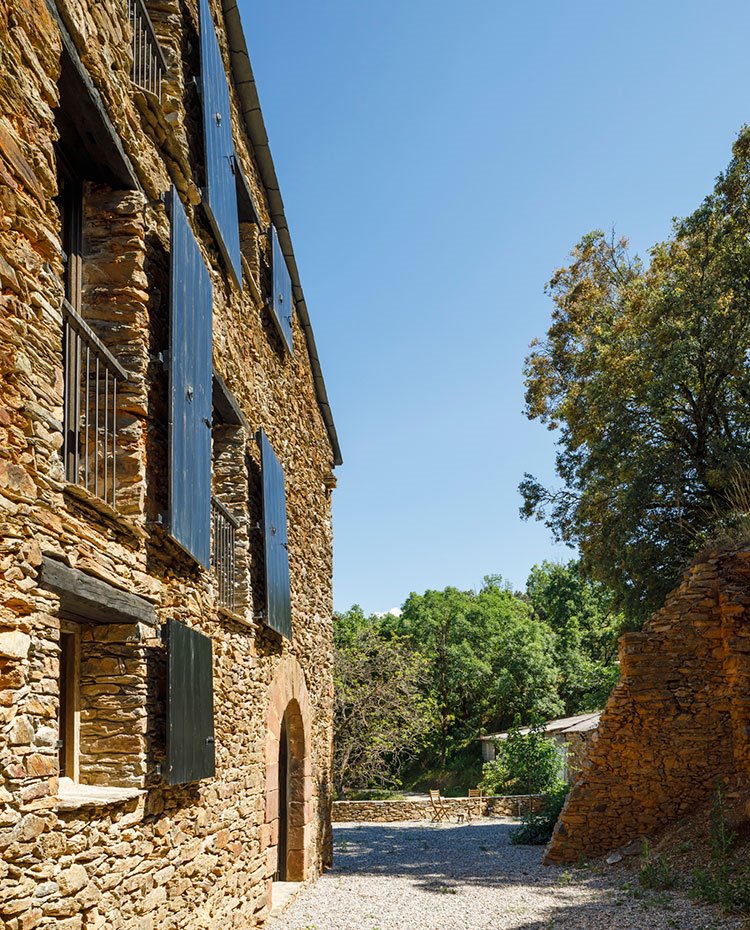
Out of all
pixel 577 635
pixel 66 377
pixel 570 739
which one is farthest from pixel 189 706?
pixel 577 635

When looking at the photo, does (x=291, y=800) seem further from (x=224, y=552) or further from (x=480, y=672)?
(x=480, y=672)

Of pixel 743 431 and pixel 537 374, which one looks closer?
pixel 743 431

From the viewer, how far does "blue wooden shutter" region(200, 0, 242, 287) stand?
6789mm

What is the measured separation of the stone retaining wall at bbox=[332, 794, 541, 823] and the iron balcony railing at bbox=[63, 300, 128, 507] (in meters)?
19.4

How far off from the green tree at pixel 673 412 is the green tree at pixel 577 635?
45.7ft

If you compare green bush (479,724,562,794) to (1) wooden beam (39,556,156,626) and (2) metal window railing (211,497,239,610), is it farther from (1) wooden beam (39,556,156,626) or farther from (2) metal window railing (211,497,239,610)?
(1) wooden beam (39,556,156,626)

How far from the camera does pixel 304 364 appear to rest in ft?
40.0

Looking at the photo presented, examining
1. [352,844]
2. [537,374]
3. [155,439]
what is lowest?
[352,844]

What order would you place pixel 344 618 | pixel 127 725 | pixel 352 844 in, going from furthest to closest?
pixel 344 618 < pixel 352 844 < pixel 127 725

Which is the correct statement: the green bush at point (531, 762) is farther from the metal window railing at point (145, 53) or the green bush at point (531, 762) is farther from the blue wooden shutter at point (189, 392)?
the metal window railing at point (145, 53)

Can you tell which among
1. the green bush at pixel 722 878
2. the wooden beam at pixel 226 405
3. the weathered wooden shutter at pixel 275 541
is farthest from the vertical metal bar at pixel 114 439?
the green bush at pixel 722 878

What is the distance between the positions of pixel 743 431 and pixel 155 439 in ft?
40.4

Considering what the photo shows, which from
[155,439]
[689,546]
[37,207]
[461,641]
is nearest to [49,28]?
[37,207]

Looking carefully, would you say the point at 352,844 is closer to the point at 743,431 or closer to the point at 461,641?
the point at 743,431
